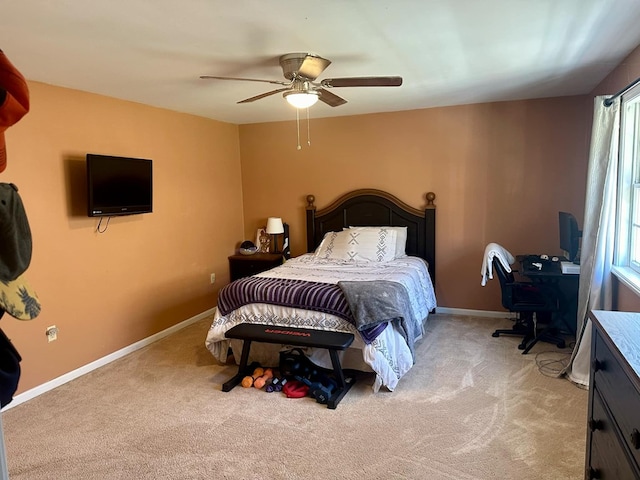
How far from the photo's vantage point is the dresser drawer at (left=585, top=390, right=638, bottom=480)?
137 centimetres

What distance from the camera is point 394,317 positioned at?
3150 millimetres

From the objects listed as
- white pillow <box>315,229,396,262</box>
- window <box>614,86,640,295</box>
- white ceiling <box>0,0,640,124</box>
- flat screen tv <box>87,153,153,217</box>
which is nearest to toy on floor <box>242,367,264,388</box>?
white pillow <box>315,229,396,262</box>

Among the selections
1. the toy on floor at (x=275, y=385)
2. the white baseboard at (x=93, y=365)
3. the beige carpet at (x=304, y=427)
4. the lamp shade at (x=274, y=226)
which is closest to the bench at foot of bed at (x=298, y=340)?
the beige carpet at (x=304, y=427)

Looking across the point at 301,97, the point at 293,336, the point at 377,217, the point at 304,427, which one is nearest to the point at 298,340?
the point at 293,336

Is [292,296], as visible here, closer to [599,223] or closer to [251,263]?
[251,263]

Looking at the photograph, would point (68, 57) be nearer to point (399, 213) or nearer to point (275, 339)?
point (275, 339)

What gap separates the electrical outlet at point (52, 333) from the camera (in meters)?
3.37

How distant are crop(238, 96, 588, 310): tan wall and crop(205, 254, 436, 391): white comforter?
0.77 m

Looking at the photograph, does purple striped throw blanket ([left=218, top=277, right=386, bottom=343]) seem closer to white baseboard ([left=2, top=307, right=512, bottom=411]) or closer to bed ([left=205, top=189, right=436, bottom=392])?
bed ([left=205, top=189, right=436, bottom=392])

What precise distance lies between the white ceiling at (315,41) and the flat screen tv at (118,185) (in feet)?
1.91

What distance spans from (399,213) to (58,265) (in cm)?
331

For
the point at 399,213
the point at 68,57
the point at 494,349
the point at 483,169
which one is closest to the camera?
the point at 68,57

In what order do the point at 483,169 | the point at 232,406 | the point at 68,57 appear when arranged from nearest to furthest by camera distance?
the point at 68,57 < the point at 232,406 < the point at 483,169

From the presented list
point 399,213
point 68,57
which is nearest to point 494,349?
point 399,213
